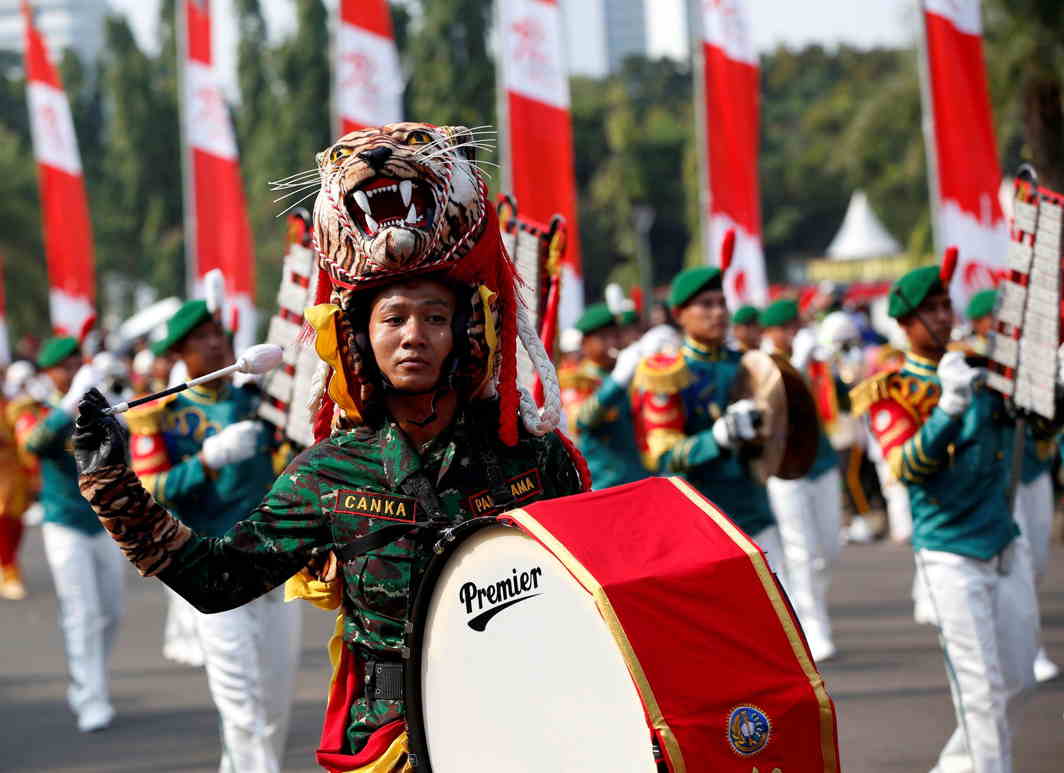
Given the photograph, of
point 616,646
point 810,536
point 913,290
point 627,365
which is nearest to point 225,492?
point 627,365

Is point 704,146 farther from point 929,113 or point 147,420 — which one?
point 147,420

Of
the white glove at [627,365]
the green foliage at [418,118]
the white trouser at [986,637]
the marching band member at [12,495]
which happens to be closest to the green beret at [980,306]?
the white glove at [627,365]

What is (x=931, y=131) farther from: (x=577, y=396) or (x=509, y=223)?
(x=509, y=223)

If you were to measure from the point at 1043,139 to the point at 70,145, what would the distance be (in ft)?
35.4

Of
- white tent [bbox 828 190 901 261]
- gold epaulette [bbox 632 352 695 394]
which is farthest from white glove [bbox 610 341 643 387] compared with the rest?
white tent [bbox 828 190 901 261]

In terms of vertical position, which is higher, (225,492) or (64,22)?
(64,22)

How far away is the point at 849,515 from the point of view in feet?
54.7

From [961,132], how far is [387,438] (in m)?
8.48

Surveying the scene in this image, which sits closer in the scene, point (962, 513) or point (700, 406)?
point (962, 513)

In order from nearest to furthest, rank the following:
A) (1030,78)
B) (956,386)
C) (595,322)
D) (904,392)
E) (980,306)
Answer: (956,386) → (904,392) → (980,306) → (595,322) → (1030,78)

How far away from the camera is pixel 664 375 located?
693cm

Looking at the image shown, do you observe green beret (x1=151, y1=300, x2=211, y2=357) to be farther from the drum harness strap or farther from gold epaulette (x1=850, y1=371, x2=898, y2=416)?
the drum harness strap

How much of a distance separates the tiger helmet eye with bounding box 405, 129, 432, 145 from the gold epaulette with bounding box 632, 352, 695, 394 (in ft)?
12.2

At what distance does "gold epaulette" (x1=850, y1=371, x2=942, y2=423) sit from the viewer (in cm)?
604
